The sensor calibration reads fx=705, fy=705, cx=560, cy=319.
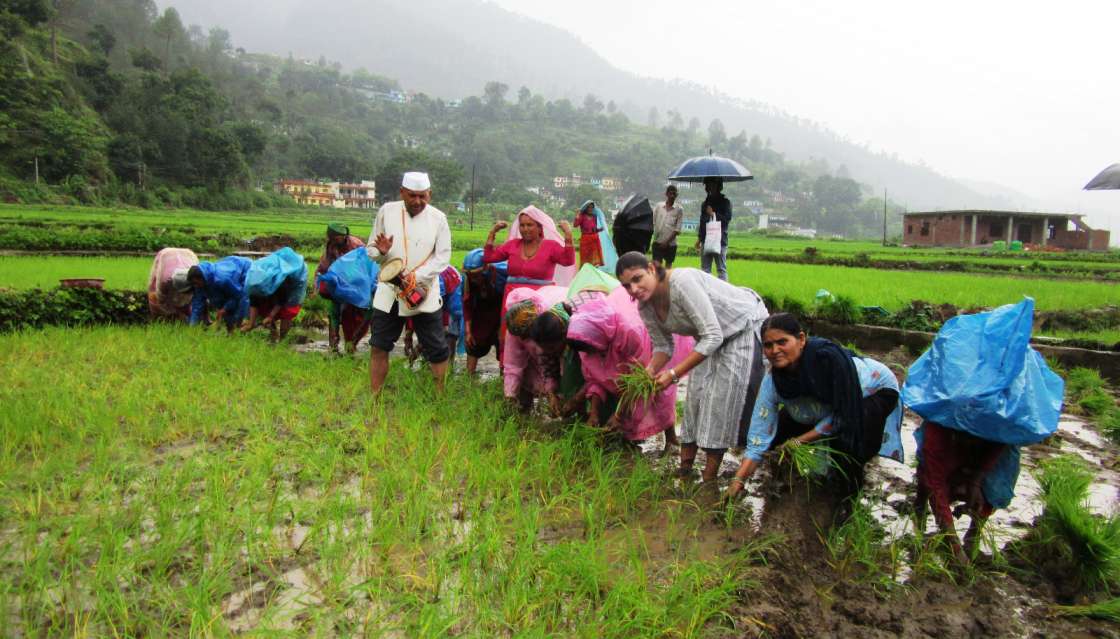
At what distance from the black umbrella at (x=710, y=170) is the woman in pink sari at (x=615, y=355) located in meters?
4.90

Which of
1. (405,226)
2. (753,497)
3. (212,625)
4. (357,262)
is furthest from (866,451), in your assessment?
(357,262)

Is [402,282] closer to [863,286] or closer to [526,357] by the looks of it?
[526,357]

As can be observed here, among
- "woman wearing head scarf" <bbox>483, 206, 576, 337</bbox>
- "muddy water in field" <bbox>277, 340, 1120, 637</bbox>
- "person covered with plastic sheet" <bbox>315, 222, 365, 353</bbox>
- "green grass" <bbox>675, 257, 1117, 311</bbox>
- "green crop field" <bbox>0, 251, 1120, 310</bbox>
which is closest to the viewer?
"muddy water in field" <bbox>277, 340, 1120, 637</bbox>

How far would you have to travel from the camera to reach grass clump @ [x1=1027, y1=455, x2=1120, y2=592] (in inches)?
106

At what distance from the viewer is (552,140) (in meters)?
99.6

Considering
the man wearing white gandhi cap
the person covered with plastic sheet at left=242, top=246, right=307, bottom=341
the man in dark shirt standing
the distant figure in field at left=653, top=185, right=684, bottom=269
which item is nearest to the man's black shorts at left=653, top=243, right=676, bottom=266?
the distant figure in field at left=653, top=185, right=684, bottom=269

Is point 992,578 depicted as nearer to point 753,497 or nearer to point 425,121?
point 753,497

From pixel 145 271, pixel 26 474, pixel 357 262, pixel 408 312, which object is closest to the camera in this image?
pixel 26 474

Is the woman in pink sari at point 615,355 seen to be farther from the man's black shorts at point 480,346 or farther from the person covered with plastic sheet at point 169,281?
the person covered with plastic sheet at point 169,281

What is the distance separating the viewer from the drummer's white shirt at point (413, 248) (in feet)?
15.2

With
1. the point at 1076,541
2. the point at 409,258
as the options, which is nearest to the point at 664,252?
the point at 409,258

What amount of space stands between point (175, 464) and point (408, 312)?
168 cm

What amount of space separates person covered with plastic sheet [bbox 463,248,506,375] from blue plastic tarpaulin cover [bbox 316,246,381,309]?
39.7 inches

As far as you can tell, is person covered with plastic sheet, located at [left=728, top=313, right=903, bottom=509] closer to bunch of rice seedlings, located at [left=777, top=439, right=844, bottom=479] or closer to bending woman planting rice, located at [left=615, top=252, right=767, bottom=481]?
bunch of rice seedlings, located at [left=777, top=439, right=844, bottom=479]
